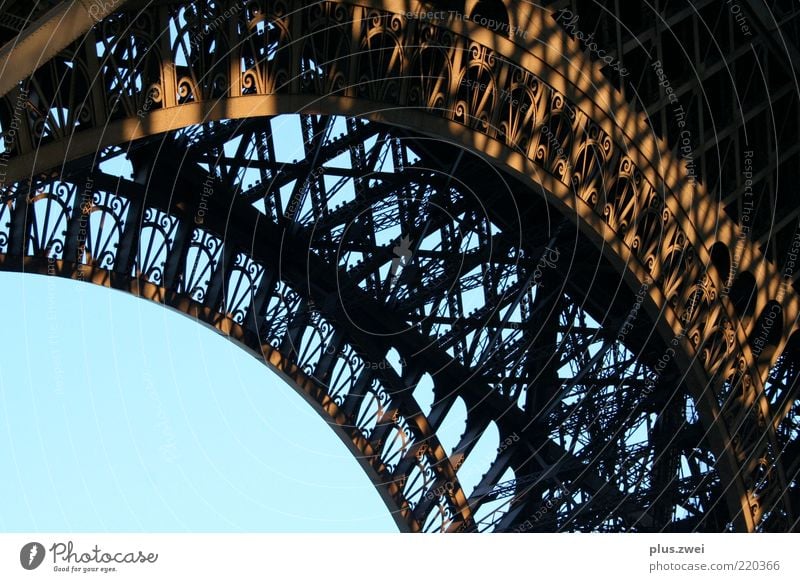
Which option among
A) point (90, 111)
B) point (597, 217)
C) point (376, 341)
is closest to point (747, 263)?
point (597, 217)

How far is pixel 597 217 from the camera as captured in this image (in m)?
25.5

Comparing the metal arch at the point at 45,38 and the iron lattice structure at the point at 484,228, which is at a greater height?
the iron lattice structure at the point at 484,228

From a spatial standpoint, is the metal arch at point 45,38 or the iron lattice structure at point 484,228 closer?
the metal arch at point 45,38

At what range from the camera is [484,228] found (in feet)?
101

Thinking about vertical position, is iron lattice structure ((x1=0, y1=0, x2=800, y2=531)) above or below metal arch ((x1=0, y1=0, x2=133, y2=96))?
above

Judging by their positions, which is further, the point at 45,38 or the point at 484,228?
the point at 484,228

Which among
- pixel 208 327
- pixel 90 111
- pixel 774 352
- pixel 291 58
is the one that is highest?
pixel 774 352

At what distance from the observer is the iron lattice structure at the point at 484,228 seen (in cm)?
1825

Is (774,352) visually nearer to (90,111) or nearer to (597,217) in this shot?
(597,217)

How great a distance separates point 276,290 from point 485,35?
898cm

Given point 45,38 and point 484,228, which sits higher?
point 484,228

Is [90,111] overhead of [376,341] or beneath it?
beneath

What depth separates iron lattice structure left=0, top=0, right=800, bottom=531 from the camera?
1825 cm

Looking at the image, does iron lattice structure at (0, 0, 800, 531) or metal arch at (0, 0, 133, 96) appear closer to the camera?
metal arch at (0, 0, 133, 96)
